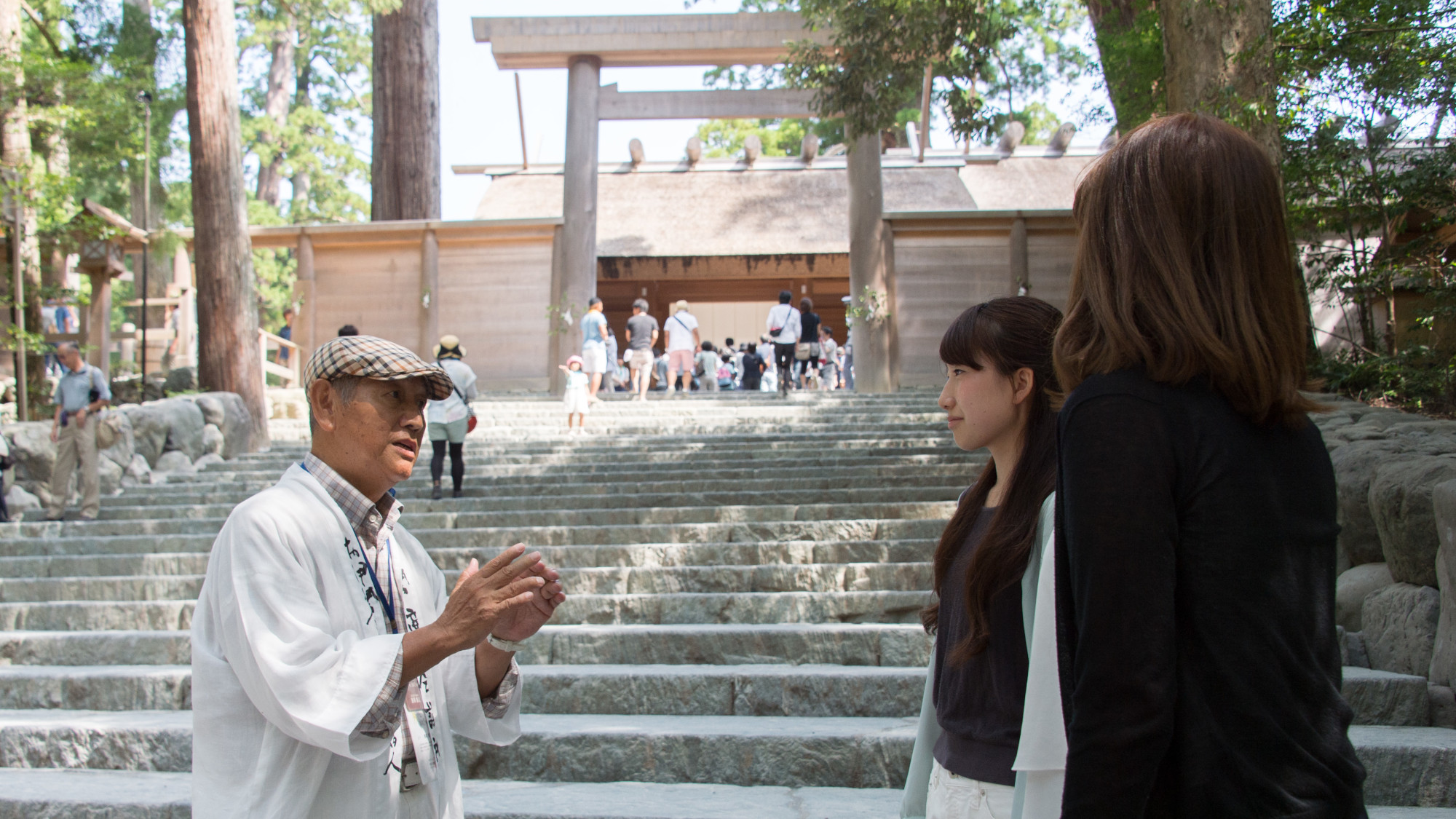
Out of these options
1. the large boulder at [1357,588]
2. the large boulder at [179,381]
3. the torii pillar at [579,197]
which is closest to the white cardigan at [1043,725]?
the large boulder at [1357,588]

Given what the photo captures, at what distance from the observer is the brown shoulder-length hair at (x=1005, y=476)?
169cm

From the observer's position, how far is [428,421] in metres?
7.73

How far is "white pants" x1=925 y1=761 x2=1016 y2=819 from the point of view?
1.61 m

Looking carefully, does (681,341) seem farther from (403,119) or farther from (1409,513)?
(1409,513)

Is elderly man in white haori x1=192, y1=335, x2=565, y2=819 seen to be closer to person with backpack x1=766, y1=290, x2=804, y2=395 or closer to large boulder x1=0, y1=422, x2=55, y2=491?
large boulder x1=0, y1=422, x2=55, y2=491

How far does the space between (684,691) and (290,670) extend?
10.4ft

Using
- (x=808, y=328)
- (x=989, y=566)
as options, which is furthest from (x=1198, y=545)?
(x=808, y=328)

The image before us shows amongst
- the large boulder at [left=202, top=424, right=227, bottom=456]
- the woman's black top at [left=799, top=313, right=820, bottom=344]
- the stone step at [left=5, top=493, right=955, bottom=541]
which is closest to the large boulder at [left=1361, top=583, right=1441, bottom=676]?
the stone step at [left=5, top=493, right=955, bottom=541]

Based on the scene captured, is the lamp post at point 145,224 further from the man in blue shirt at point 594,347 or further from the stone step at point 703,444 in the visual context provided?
the man in blue shirt at point 594,347

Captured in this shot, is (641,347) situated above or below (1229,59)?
below

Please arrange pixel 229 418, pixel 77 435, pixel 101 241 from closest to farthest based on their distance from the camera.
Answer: pixel 77 435
pixel 229 418
pixel 101 241

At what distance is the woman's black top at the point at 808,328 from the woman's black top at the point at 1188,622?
12911 millimetres

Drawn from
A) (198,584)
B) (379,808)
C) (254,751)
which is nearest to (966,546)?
(379,808)

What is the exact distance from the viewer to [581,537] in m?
6.78
